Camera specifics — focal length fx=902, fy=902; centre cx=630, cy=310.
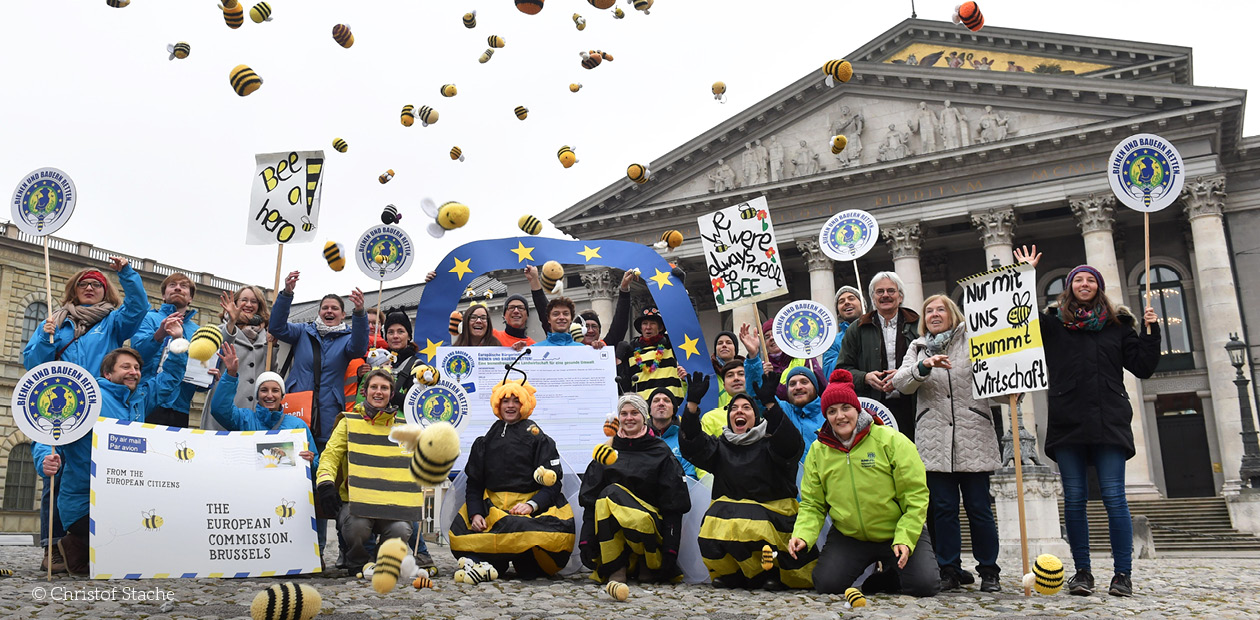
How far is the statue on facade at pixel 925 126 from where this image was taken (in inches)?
1227

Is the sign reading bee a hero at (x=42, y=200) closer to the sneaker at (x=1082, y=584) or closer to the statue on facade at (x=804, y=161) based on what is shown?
the sneaker at (x=1082, y=584)

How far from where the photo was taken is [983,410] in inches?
265

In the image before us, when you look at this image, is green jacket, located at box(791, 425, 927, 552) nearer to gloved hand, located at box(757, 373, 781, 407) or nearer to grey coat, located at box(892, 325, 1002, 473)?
grey coat, located at box(892, 325, 1002, 473)

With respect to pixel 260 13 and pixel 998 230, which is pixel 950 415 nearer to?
pixel 260 13

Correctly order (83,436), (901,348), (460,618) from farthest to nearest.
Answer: (901,348) → (83,436) → (460,618)

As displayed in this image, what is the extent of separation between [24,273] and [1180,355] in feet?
144

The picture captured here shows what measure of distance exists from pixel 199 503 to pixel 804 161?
29037mm

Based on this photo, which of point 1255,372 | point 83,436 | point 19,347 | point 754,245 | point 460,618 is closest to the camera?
point 460,618

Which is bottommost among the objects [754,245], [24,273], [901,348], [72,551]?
[72,551]

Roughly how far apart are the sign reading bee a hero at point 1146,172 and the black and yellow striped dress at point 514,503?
211 inches

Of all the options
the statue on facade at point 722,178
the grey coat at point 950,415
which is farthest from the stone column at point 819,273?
the grey coat at point 950,415

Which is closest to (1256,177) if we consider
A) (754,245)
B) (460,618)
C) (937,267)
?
(937,267)

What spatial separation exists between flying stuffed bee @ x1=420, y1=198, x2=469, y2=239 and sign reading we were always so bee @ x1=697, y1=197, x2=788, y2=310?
7.92ft

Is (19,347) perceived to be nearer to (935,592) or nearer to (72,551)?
(72,551)
